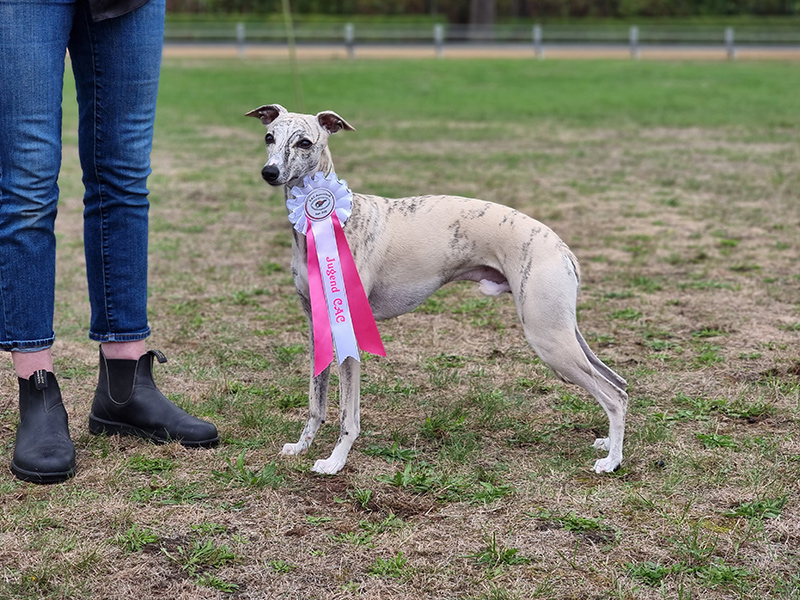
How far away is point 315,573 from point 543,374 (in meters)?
1.98

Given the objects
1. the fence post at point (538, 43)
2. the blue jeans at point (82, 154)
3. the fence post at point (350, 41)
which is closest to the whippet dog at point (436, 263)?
the blue jeans at point (82, 154)

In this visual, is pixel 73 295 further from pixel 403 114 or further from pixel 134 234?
pixel 403 114

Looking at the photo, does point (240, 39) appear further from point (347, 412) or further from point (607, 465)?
point (607, 465)

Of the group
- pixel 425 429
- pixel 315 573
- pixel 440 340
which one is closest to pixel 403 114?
pixel 440 340

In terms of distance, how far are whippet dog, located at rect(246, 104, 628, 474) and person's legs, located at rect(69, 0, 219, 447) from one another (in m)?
0.41

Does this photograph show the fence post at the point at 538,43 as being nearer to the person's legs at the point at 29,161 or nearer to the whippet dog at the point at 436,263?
the whippet dog at the point at 436,263

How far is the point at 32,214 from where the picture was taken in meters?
3.12

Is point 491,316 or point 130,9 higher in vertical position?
point 130,9

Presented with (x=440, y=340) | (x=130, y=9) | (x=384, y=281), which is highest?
(x=130, y=9)

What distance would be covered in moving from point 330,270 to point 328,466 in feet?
2.25

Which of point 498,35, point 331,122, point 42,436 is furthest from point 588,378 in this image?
point 498,35

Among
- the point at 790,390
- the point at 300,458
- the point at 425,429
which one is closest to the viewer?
the point at 300,458

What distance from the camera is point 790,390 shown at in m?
4.07

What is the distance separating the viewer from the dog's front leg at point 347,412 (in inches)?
131
